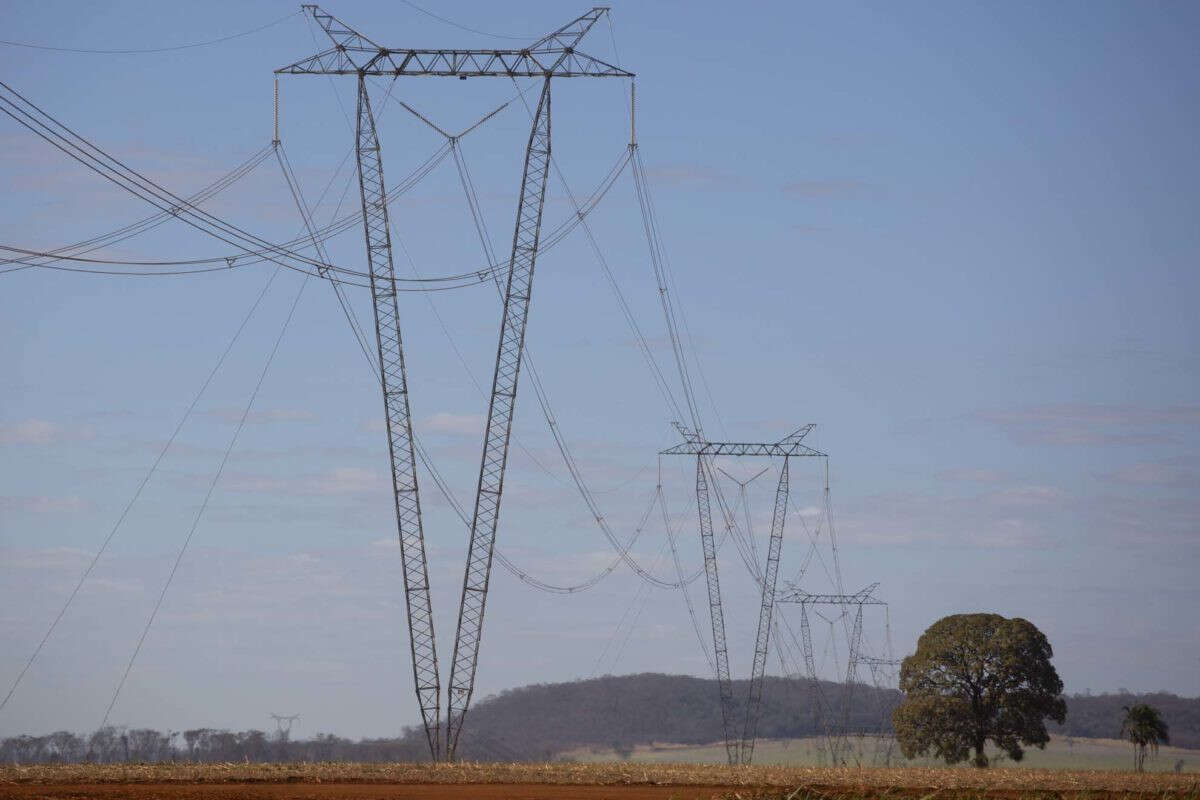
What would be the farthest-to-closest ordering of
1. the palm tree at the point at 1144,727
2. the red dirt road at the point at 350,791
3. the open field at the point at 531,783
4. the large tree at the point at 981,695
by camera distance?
1. the palm tree at the point at 1144,727
2. the large tree at the point at 981,695
3. the open field at the point at 531,783
4. the red dirt road at the point at 350,791

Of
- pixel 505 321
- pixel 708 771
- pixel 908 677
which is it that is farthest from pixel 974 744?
pixel 505 321

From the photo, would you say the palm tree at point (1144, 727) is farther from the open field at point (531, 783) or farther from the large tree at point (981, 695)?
the open field at point (531, 783)

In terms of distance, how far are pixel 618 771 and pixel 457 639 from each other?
11.0 meters

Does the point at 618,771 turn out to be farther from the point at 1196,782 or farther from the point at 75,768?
the point at 1196,782

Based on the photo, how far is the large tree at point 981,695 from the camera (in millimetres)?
95750

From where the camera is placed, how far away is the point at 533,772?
56.0m

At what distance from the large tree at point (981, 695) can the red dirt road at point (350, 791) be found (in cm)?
4744

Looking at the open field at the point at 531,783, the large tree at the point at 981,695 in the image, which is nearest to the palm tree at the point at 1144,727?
the large tree at the point at 981,695

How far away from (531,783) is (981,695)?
51.6 metres

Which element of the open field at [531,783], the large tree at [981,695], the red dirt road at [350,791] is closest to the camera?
the red dirt road at [350,791]

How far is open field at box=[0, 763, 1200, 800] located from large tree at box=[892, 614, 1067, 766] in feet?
106

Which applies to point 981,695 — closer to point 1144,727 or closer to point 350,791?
point 1144,727

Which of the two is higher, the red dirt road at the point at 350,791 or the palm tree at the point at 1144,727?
the palm tree at the point at 1144,727

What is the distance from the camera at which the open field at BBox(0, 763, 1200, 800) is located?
149 feet
